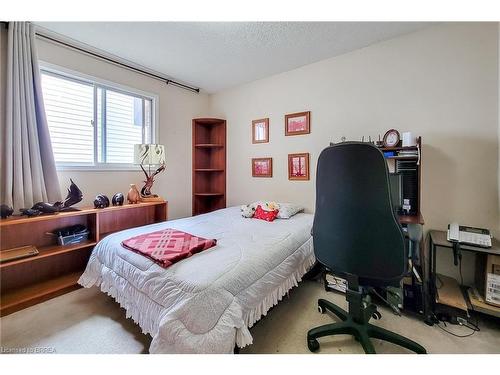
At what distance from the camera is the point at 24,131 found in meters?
1.89

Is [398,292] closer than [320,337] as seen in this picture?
No

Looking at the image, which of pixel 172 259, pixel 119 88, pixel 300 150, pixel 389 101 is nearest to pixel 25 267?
pixel 172 259

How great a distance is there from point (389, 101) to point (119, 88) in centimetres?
306

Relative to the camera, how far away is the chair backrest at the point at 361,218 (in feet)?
3.64

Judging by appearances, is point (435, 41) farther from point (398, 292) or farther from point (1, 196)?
point (1, 196)

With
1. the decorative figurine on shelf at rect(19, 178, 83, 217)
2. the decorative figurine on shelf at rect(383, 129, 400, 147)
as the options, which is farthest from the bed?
the decorative figurine on shelf at rect(383, 129, 400, 147)

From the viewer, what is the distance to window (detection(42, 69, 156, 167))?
222 centimetres

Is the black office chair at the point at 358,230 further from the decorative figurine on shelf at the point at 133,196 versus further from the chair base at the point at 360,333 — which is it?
the decorative figurine on shelf at the point at 133,196

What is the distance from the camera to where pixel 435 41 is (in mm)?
1974

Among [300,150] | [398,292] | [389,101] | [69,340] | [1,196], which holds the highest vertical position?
[389,101]

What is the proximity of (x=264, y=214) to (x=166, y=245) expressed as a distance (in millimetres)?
1220

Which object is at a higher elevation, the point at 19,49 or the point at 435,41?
the point at 435,41

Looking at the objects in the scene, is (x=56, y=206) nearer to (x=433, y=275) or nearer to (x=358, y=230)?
(x=358, y=230)

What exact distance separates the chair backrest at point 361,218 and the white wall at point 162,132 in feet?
8.15
